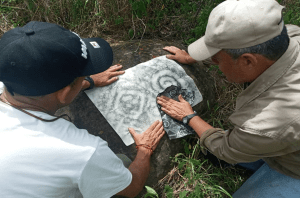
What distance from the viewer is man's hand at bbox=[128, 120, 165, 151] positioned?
203cm

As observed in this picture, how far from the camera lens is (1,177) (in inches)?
44.4

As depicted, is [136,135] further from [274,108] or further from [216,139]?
[274,108]

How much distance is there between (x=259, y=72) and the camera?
1.55m

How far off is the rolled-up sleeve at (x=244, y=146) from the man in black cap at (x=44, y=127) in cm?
83

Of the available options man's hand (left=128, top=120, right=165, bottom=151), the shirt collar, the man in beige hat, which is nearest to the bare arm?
man's hand (left=128, top=120, right=165, bottom=151)

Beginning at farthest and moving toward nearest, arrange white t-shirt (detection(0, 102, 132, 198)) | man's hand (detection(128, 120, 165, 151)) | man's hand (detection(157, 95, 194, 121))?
1. man's hand (detection(157, 95, 194, 121))
2. man's hand (detection(128, 120, 165, 151))
3. white t-shirt (detection(0, 102, 132, 198))

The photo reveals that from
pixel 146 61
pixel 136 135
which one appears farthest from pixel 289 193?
pixel 146 61

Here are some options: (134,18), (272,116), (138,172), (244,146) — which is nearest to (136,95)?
(138,172)

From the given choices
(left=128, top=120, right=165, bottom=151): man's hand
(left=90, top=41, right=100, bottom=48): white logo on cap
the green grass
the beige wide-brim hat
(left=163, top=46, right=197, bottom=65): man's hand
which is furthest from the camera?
the green grass

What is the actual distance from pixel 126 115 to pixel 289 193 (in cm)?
144

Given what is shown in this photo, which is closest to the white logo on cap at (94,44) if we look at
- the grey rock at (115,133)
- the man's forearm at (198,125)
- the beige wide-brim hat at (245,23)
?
the grey rock at (115,133)

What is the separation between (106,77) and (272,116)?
142 cm

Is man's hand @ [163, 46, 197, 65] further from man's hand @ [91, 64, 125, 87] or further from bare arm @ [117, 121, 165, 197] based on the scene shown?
bare arm @ [117, 121, 165, 197]

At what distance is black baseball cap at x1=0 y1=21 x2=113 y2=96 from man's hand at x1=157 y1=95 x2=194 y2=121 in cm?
103
